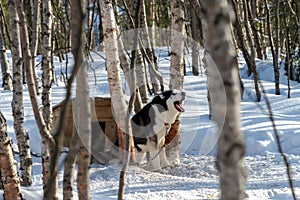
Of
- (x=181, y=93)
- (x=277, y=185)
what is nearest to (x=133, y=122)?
(x=181, y=93)

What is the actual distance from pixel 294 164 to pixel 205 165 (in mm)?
1023

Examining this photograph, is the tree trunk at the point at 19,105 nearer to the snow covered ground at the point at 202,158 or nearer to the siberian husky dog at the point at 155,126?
the snow covered ground at the point at 202,158

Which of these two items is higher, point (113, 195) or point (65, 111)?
point (65, 111)

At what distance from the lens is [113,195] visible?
4.82 m

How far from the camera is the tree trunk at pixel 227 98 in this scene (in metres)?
0.77

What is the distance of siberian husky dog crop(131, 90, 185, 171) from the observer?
617 cm

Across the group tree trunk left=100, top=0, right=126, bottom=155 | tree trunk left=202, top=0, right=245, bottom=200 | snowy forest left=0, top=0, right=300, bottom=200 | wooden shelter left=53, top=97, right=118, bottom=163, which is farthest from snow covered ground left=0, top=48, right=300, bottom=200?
tree trunk left=202, top=0, right=245, bottom=200

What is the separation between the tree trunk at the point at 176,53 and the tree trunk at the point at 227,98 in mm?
5588

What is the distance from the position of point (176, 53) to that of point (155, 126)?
2.94 feet

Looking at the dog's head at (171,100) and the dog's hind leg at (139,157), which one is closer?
the dog's hind leg at (139,157)

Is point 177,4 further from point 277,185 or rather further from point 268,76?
point 268,76

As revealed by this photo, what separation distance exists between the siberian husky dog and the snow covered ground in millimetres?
207

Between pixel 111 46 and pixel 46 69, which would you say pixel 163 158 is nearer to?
pixel 111 46

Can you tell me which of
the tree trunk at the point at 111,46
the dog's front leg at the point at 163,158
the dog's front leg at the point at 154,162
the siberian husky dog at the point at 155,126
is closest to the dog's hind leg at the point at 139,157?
the siberian husky dog at the point at 155,126
